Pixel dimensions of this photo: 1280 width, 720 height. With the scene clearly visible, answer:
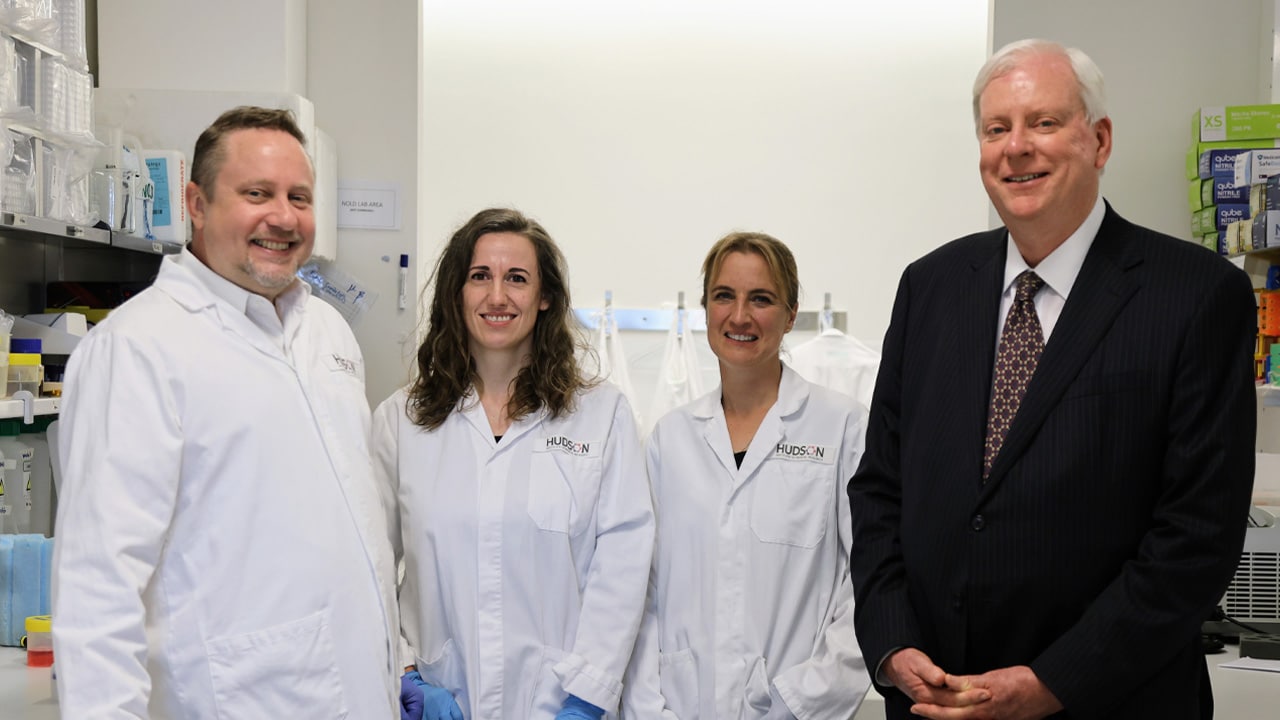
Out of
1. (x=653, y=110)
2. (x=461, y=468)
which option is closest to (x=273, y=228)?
(x=461, y=468)

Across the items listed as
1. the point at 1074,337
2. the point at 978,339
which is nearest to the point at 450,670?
the point at 978,339

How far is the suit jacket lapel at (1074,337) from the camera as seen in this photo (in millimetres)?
1660

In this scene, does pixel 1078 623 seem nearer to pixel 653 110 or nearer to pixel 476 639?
pixel 476 639

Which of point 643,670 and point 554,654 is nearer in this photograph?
point 554,654

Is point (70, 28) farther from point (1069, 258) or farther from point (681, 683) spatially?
point (1069, 258)

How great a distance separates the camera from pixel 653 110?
15.0 feet

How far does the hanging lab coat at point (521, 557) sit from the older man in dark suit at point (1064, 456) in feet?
1.85

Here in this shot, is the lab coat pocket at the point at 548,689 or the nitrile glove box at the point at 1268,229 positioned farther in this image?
the nitrile glove box at the point at 1268,229

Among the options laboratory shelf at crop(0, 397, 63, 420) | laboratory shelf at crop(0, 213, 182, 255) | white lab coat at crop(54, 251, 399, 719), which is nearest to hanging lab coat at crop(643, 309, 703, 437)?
laboratory shelf at crop(0, 213, 182, 255)

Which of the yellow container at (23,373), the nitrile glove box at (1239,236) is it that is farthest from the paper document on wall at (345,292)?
the nitrile glove box at (1239,236)

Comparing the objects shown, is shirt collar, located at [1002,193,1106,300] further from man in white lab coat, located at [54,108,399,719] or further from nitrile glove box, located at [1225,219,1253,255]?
nitrile glove box, located at [1225,219,1253,255]

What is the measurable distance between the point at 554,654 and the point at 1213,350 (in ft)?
4.20

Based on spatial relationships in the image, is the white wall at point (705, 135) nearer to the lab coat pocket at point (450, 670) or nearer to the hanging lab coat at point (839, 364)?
the hanging lab coat at point (839, 364)

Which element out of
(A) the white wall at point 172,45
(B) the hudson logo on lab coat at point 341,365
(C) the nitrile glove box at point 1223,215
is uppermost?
(A) the white wall at point 172,45
